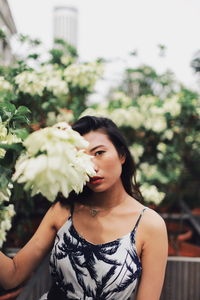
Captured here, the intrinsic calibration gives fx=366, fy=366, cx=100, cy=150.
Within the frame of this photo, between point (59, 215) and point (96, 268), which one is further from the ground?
point (59, 215)

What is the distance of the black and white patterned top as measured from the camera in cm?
161

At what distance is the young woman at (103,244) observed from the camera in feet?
5.26

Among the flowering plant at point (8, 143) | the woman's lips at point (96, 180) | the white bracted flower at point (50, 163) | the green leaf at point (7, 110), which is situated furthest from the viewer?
the woman's lips at point (96, 180)

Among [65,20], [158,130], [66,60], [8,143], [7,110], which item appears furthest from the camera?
[65,20]

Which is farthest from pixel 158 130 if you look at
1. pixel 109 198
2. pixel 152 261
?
pixel 152 261

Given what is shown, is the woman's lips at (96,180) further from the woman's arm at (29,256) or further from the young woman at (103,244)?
the woman's arm at (29,256)

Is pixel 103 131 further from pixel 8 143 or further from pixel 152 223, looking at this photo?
pixel 8 143

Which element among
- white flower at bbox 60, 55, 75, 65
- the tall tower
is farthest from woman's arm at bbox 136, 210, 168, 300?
the tall tower

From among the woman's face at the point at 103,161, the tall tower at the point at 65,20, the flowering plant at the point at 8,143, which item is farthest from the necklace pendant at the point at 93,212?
the tall tower at the point at 65,20

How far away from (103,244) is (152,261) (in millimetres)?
230

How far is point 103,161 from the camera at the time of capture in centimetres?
157

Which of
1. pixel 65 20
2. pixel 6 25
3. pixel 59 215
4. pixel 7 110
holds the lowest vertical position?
pixel 59 215

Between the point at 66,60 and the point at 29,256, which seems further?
the point at 66,60

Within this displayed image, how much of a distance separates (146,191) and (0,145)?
8.28 ft
